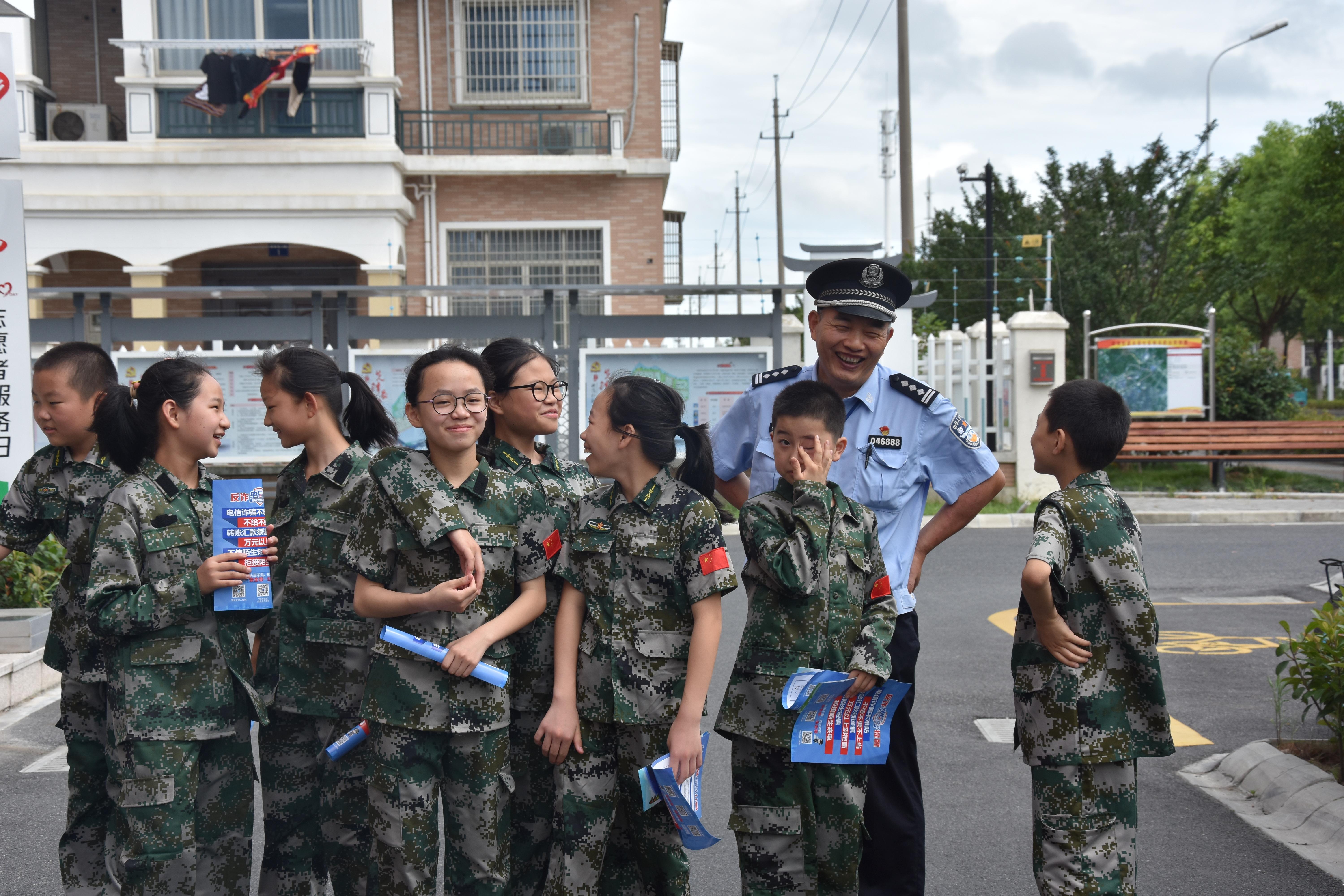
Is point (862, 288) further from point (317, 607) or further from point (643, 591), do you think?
point (317, 607)

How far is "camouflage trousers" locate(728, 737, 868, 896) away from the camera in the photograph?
2855 millimetres

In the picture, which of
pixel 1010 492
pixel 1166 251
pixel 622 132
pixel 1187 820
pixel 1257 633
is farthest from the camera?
pixel 1166 251

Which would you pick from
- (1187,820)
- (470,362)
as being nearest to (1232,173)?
(1187,820)

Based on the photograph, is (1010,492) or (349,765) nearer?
(349,765)

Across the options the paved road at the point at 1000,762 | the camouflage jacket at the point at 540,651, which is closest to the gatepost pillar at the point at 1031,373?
the paved road at the point at 1000,762

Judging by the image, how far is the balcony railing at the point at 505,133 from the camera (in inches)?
714

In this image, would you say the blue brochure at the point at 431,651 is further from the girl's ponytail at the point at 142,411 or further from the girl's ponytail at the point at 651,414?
the girl's ponytail at the point at 142,411

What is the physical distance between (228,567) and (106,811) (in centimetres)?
96

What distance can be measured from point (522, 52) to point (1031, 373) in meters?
9.97

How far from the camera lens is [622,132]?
1806 centimetres

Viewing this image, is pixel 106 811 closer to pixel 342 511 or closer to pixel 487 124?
pixel 342 511

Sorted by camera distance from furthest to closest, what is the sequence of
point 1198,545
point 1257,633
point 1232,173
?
point 1232,173 < point 1198,545 < point 1257,633

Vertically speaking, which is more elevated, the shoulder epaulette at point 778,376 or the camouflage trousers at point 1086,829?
the shoulder epaulette at point 778,376

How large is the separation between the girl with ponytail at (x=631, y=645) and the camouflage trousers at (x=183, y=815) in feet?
3.12
